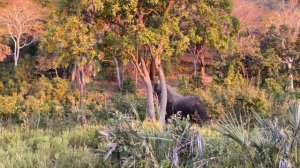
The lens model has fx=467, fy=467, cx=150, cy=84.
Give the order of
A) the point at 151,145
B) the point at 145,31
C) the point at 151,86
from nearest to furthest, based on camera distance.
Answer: the point at 151,145, the point at 145,31, the point at 151,86

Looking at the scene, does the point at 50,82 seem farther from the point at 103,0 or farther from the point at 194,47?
the point at 103,0

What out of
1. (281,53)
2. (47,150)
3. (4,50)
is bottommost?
(47,150)

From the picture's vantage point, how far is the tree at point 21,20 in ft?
99.3

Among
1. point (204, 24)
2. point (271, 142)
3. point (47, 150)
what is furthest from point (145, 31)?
point (271, 142)

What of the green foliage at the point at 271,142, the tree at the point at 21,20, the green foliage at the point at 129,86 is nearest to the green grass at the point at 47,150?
the green foliage at the point at 271,142

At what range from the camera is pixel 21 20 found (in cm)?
3072

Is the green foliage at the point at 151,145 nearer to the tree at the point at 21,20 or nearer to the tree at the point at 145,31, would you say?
the tree at the point at 145,31

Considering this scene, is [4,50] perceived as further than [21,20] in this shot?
No

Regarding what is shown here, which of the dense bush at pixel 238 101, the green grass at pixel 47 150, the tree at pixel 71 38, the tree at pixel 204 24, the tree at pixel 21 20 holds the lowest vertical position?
the green grass at pixel 47 150

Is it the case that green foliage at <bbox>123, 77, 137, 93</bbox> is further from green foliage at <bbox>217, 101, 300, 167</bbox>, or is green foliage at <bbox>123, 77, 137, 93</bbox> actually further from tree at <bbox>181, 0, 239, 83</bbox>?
green foliage at <bbox>217, 101, 300, 167</bbox>

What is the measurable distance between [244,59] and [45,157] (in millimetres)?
23670

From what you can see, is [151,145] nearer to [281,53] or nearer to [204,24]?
[204,24]

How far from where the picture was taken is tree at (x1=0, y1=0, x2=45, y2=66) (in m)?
30.3

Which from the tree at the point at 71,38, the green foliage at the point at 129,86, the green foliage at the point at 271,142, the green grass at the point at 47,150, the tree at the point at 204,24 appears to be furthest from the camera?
the green foliage at the point at 129,86
